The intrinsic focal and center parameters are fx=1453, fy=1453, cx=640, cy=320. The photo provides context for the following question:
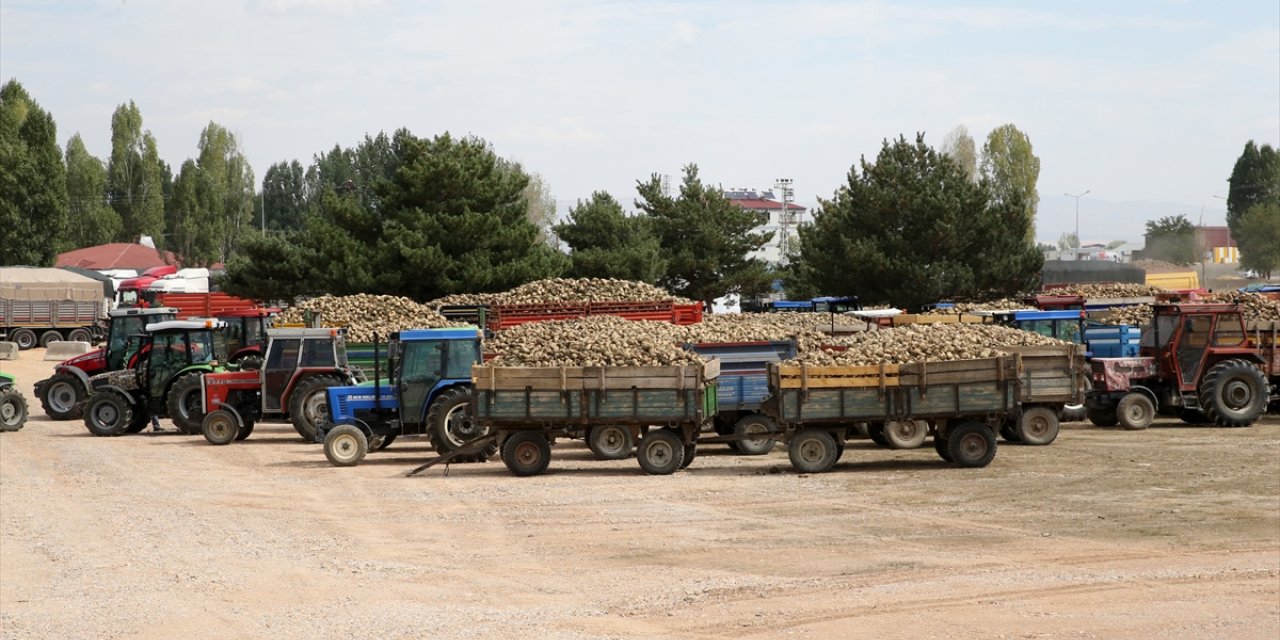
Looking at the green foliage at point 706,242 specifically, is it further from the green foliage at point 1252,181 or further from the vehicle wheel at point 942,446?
the green foliage at point 1252,181

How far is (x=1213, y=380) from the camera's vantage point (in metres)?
25.8

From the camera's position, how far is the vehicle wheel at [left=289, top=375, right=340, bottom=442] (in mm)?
24922

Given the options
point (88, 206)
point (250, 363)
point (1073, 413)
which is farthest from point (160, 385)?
point (88, 206)

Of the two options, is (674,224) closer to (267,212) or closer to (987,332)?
(987,332)

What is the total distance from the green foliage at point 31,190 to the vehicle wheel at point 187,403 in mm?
52486

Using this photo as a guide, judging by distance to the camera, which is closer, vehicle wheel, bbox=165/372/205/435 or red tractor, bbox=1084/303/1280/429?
red tractor, bbox=1084/303/1280/429

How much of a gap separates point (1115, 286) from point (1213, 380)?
2231cm

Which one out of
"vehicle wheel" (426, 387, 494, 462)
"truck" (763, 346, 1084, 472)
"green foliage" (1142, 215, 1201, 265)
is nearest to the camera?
"truck" (763, 346, 1084, 472)

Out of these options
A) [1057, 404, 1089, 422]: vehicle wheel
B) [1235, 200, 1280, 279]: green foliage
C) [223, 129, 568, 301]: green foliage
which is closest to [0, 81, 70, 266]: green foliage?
[223, 129, 568, 301]: green foliage

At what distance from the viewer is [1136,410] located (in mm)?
26266

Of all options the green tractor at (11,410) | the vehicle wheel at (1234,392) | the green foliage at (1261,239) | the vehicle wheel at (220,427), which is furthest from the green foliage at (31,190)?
the green foliage at (1261,239)

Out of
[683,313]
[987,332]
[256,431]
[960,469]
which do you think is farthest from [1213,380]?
[256,431]

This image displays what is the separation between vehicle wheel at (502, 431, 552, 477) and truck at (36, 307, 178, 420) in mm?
13051

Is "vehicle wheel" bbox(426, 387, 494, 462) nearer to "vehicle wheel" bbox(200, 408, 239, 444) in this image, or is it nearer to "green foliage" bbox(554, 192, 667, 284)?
"vehicle wheel" bbox(200, 408, 239, 444)
